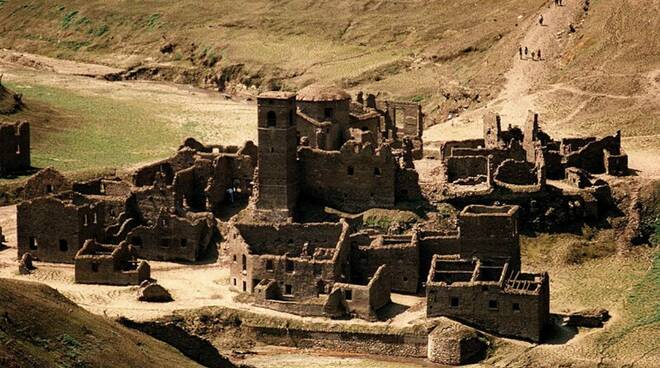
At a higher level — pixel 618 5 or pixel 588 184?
pixel 618 5

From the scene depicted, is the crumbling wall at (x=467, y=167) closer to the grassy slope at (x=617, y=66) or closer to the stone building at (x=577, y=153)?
the stone building at (x=577, y=153)

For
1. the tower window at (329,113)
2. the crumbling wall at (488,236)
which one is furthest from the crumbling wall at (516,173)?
the tower window at (329,113)

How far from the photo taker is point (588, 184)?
90.8 metres

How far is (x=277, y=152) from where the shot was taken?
87.6 metres

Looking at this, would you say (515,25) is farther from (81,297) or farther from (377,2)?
(81,297)

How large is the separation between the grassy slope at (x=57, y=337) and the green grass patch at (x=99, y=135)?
1303 inches

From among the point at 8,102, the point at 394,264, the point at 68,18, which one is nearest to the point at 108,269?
the point at 394,264

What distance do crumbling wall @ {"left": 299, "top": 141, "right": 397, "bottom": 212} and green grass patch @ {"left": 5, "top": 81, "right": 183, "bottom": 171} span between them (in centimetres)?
1702

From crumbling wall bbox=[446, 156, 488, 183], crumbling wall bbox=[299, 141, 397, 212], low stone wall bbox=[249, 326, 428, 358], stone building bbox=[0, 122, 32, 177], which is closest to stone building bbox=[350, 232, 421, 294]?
low stone wall bbox=[249, 326, 428, 358]

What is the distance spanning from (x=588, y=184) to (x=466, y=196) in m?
5.83

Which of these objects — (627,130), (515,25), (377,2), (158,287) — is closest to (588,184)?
(627,130)

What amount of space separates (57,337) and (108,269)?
59.2 feet

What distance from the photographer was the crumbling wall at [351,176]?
88.4 meters

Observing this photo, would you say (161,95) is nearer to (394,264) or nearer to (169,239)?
(169,239)
